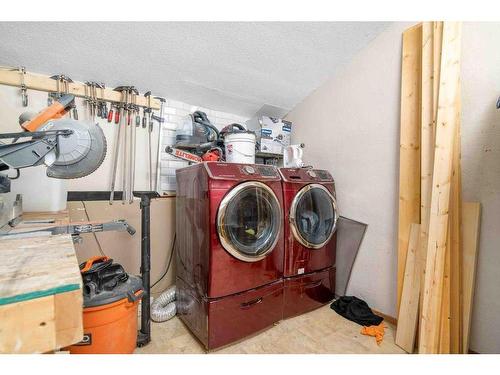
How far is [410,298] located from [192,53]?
2.57 metres

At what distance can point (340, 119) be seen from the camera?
2.53 m

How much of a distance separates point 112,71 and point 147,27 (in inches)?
23.9

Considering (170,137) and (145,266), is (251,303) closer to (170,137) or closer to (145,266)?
(145,266)

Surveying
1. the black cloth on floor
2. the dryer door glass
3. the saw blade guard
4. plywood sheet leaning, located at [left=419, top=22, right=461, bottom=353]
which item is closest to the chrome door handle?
the dryer door glass

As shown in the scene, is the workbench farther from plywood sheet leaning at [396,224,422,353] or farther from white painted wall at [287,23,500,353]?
white painted wall at [287,23,500,353]

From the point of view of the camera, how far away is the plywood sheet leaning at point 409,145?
6.28ft

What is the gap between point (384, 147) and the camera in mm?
2176

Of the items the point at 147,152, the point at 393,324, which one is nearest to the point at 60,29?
the point at 147,152

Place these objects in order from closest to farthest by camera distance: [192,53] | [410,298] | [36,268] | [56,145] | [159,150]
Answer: [36,268] < [56,145] < [410,298] < [192,53] < [159,150]

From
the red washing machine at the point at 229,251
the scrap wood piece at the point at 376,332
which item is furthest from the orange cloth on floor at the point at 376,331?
the red washing machine at the point at 229,251

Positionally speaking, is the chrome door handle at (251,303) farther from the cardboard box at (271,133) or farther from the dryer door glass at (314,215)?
the cardboard box at (271,133)

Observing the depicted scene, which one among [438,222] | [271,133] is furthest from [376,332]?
[271,133]

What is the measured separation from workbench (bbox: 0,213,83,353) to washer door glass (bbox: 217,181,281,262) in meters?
1.01
